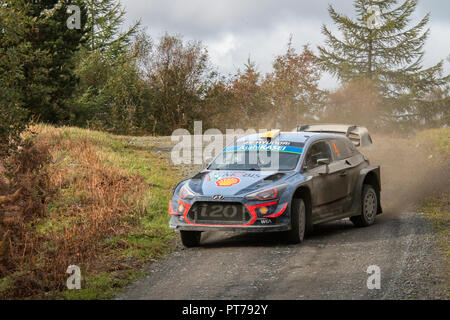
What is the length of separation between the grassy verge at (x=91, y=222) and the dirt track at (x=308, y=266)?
26.7 inches

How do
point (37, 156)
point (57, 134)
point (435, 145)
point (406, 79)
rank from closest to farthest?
point (37, 156) → point (57, 134) → point (435, 145) → point (406, 79)

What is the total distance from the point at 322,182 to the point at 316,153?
24.7 inches

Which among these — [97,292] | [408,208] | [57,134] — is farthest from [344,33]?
[97,292]

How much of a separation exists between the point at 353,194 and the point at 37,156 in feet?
23.0

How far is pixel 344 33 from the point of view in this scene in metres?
55.7

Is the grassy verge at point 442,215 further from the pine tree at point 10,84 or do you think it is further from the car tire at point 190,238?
the pine tree at point 10,84

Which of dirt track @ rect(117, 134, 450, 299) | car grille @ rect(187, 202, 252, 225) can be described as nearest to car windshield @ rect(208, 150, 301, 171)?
car grille @ rect(187, 202, 252, 225)

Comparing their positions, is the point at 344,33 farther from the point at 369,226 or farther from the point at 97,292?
the point at 97,292

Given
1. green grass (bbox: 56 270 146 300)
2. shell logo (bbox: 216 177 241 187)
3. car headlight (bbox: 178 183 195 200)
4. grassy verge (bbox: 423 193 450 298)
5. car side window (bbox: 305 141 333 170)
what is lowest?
green grass (bbox: 56 270 146 300)

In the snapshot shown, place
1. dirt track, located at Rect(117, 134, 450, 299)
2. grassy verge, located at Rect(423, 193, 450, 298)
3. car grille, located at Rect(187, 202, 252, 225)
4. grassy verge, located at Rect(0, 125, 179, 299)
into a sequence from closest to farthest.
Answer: dirt track, located at Rect(117, 134, 450, 299)
grassy verge, located at Rect(0, 125, 179, 299)
grassy verge, located at Rect(423, 193, 450, 298)
car grille, located at Rect(187, 202, 252, 225)

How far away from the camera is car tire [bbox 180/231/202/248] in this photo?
1047 centimetres

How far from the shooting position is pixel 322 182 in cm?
1107

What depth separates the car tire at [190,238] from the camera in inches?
412

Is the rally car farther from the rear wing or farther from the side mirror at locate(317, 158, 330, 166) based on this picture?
the rear wing
